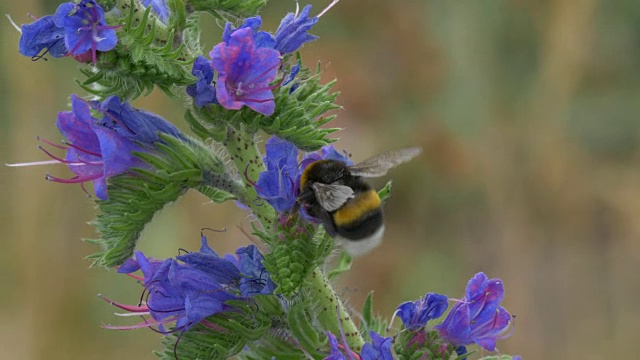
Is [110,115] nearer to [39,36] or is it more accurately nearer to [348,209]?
[39,36]

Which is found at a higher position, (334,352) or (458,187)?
(334,352)

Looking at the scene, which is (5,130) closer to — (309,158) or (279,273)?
(309,158)

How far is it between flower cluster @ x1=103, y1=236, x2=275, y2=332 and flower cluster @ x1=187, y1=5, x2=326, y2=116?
18.7 inches

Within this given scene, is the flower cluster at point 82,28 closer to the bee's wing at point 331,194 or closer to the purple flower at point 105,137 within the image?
the purple flower at point 105,137

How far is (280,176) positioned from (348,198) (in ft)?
0.69

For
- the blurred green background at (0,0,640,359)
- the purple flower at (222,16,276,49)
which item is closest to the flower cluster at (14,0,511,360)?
the purple flower at (222,16,276,49)

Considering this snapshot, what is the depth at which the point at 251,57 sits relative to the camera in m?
2.40

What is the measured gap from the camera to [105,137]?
2.45 m

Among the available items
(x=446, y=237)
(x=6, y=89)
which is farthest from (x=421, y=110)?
(x=6, y=89)

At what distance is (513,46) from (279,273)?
3.97 metres

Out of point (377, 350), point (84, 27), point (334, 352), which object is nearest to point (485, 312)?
point (377, 350)

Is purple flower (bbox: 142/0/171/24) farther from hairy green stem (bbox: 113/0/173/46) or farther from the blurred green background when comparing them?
the blurred green background

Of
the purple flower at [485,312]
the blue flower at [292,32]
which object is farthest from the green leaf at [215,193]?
the purple flower at [485,312]

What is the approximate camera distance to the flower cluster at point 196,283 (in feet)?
8.34
